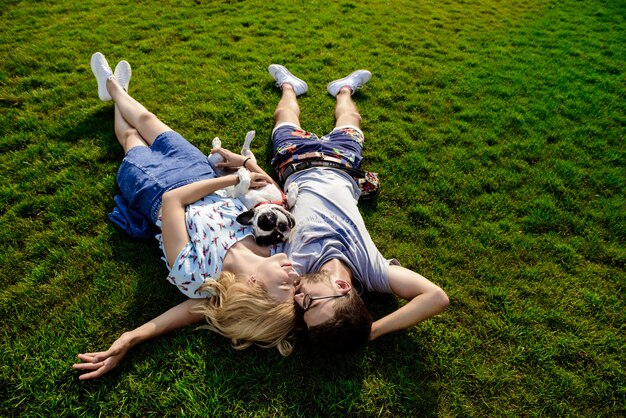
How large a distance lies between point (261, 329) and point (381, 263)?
4.33 ft

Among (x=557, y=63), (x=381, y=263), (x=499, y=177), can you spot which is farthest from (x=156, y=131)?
(x=557, y=63)

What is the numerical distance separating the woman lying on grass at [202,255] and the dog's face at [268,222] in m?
0.13

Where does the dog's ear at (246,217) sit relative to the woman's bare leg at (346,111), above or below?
below

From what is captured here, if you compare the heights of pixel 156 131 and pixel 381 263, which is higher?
pixel 156 131

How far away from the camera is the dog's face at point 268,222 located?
128 inches

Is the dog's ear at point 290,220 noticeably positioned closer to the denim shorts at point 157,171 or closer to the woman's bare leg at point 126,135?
the denim shorts at point 157,171

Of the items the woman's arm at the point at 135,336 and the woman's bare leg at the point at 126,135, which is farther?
the woman's bare leg at the point at 126,135

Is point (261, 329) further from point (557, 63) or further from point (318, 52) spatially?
point (557, 63)

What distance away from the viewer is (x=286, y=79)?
18.9 ft

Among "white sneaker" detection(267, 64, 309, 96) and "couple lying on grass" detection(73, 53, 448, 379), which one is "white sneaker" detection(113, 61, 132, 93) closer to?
"couple lying on grass" detection(73, 53, 448, 379)

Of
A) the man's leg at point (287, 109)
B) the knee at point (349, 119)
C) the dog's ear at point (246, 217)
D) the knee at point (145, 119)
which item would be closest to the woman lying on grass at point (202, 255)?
Answer: the dog's ear at point (246, 217)

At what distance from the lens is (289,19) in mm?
7863

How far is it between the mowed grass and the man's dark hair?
1.33 feet

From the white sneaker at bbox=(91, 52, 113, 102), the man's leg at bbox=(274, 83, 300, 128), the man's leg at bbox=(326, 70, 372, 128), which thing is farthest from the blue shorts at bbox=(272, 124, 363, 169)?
the white sneaker at bbox=(91, 52, 113, 102)
